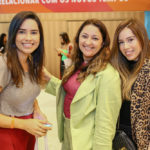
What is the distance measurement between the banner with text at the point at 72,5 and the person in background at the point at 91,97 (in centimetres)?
14

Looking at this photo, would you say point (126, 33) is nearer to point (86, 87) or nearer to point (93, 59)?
point (93, 59)

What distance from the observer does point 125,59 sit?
1699 millimetres

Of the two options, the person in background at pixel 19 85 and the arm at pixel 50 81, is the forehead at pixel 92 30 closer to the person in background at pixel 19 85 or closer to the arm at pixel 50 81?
the person in background at pixel 19 85

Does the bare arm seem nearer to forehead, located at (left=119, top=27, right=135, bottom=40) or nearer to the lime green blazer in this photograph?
the lime green blazer

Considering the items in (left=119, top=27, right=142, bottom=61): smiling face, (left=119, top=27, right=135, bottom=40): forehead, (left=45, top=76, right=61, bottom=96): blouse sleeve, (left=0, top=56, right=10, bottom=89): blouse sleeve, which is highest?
(left=119, top=27, right=135, bottom=40): forehead

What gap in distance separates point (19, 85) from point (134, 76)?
87 cm

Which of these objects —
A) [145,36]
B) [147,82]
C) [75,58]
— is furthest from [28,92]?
[145,36]

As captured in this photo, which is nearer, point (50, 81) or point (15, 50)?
point (15, 50)

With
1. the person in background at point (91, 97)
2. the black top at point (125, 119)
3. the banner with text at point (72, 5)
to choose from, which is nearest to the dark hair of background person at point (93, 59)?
the person in background at point (91, 97)

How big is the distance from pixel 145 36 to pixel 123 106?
1.96ft

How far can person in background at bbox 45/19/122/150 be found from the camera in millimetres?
1402

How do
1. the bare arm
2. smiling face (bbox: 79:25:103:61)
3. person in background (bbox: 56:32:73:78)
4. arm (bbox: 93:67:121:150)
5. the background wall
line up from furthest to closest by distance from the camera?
the background wall
person in background (bbox: 56:32:73:78)
smiling face (bbox: 79:25:103:61)
arm (bbox: 93:67:121:150)
the bare arm

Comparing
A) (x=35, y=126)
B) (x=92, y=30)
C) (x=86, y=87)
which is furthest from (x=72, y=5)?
(x=35, y=126)

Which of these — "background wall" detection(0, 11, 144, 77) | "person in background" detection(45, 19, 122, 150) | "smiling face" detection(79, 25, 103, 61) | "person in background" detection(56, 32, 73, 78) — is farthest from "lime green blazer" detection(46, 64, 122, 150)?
"background wall" detection(0, 11, 144, 77)
